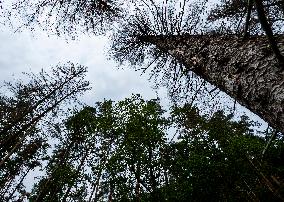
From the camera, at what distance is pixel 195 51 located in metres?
3.77

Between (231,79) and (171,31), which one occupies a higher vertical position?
(171,31)

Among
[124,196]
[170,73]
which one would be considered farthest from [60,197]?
[170,73]

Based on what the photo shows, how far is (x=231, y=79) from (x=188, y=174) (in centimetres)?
1249

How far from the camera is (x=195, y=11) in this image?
17.3 ft

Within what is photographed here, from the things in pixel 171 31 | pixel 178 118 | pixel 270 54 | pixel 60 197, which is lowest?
pixel 270 54

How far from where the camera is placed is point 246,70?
2.54m

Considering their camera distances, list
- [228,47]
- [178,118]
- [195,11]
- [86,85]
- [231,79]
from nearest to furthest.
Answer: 1. [231,79]
2. [228,47]
3. [195,11]
4. [86,85]
5. [178,118]

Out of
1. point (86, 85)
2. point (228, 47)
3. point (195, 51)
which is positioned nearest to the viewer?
point (228, 47)

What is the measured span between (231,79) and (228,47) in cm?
50

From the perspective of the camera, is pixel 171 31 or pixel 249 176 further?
pixel 249 176

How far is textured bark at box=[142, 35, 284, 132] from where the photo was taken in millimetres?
2141

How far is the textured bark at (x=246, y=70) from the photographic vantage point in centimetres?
214

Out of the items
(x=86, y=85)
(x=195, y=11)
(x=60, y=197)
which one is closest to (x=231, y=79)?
(x=195, y=11)

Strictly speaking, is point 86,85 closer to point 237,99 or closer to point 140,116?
point 140,116
